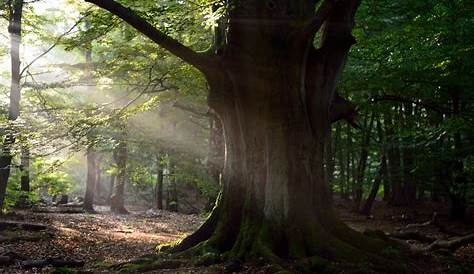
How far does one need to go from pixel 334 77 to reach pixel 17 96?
1117 centimetres

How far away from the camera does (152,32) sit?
7.63 meters

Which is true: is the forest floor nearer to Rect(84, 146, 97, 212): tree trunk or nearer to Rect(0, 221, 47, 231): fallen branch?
Rect(0, 221, 47, 231): fallen branch

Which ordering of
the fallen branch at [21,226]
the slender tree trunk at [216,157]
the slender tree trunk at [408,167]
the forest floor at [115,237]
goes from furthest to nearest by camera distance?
1. the slender tree trunk at [216,157]
2. the slender tree trunk at [408,167]
3. the fallen branch at [21,226]
4. the forest floor at [115,237]

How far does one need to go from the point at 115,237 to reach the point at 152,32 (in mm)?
8378

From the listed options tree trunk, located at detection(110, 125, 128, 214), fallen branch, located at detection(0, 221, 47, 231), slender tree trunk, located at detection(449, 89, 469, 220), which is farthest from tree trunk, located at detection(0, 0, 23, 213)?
slender tree trunk, located at detection(449, 89, 469, 220)

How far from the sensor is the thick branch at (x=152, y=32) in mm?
7418

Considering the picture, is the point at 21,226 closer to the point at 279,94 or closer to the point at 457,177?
the point at 279,94

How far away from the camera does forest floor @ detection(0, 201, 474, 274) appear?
884cm

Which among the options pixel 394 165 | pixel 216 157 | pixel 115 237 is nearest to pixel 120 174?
pixel 216 157

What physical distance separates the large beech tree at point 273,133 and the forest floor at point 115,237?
3.51 ft

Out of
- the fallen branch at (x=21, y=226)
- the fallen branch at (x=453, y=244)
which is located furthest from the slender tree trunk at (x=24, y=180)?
the fallen branch at (x=453, y=244)

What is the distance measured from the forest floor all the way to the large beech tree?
1.07 metres

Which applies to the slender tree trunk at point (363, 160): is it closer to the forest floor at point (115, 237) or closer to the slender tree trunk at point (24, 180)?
the forest floor at point (115, 237)

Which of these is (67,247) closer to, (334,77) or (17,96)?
(17,96)
